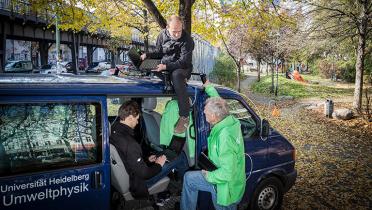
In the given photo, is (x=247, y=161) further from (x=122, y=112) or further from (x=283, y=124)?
(x=283, y=124)

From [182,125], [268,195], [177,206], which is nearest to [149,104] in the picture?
[182,125]

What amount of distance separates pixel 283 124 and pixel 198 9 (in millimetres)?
5768

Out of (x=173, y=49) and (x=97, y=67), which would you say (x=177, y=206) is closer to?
(x=173, y=49)

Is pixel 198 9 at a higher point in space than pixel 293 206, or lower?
higher

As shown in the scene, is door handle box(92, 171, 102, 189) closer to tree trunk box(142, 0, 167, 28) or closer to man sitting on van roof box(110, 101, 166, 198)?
man sitting on van roof box(110, 101, 166, 198)

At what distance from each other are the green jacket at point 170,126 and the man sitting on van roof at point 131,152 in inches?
19.6

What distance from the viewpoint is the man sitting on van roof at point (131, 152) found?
3.47m

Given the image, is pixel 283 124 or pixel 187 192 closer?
pixel 187 192

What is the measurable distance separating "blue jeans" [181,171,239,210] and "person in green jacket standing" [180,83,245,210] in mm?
11

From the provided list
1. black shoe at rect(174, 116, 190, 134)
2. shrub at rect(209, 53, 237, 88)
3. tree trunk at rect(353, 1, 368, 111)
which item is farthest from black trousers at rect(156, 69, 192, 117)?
shrub at rect(209, 53, 237, 88)

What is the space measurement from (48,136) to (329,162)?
23.6 ft

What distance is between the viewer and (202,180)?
12.2 ft

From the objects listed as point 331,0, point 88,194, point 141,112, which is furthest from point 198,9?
point 88,194

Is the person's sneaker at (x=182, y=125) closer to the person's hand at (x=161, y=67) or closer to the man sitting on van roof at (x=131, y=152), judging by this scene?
the man sitting on van roof at (x=131, y=152)
